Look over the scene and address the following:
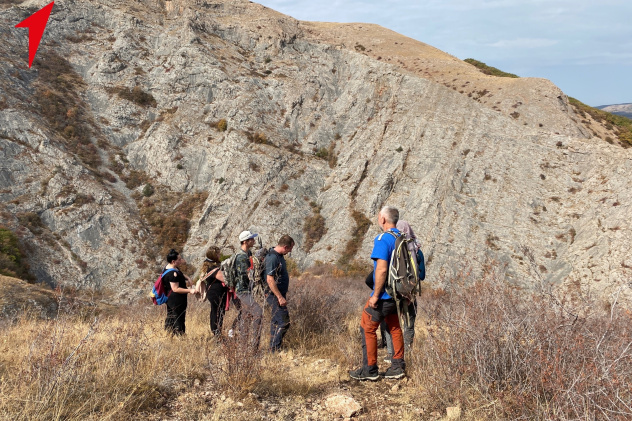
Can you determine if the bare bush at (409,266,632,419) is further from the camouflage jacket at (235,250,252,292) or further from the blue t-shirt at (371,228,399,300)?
the camouflage jacket at (235,250,252,292)

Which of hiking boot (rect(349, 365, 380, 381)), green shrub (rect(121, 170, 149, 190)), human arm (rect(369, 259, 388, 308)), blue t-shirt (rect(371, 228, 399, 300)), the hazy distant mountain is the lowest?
hiking boot (rect(349, 365, 380, 381))

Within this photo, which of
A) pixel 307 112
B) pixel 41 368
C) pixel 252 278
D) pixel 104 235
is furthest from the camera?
pixel 307 112

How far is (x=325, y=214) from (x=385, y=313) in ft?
63.9

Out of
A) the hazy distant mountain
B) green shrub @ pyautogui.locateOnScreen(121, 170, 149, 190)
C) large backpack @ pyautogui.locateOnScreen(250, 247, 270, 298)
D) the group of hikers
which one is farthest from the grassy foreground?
the hazy distant mountain

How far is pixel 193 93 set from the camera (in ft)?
97.3

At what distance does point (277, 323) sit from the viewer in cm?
534

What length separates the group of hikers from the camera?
4.17 metres

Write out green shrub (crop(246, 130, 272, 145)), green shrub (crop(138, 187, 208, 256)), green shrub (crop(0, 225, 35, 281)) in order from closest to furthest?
green shrub (crop(0, 225, 35, 281)) < green shrub (crop(138, 187, 208, 256)) < green shrub (crop(246, 130, 272, 145))

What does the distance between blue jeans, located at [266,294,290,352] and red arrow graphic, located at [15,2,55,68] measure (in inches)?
1316

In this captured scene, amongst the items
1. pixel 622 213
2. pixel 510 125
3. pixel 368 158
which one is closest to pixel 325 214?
pixel 368 158

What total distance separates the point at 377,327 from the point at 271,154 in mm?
22709

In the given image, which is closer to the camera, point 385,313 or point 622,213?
point 385,313

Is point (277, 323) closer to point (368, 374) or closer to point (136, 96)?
point (368, 374)

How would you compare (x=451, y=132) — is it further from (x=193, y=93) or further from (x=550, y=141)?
(x=193, y=93)
